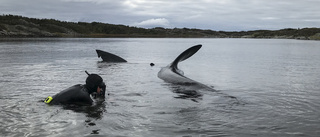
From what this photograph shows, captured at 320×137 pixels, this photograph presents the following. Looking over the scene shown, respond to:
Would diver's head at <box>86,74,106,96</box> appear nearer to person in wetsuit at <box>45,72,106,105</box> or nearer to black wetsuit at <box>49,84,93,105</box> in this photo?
person in wetsuit at <box>45,72,106,105</box>

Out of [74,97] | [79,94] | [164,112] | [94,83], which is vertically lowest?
[164,112]

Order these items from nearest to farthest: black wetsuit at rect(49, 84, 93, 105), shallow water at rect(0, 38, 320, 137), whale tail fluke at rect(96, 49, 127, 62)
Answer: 1. shallow water at rect(0, 38, 320, 137)
2. black wetsuit at rect(49, 84, 93, 105)
3. whale tail fluke at rect(96, 49, 127, 62)

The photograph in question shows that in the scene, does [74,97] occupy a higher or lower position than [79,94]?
lower

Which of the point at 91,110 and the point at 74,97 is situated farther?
the point at 74,97

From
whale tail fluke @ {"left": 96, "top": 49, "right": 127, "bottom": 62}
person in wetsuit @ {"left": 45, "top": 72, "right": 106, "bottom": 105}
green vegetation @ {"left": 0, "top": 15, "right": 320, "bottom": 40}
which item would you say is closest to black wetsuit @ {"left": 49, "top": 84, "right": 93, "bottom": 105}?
person in wetsuit @ {"left": 45, "top": 72, "right": 106, "bottom": 105}

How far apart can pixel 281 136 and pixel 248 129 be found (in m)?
0.81

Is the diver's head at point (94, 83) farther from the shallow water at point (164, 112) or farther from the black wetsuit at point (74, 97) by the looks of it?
the shallow water at point (164, 112)

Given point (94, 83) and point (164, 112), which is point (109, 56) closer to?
point (94, 83)

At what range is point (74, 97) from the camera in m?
10.3

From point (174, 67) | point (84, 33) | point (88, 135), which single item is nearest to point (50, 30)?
point (84, 33)

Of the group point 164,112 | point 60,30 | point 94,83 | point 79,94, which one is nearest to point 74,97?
point 79,94

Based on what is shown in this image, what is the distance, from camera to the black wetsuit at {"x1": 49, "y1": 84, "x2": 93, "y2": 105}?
405 inches

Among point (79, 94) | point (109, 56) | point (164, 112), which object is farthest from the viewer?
point (109, 56)

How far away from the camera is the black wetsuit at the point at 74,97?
10289 mm
